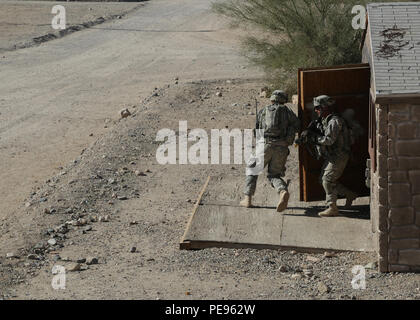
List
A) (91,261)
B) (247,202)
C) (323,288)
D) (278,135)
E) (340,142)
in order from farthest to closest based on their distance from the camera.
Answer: (247,202) → (278,135) → (340,142) → (91,261) → (323,288)

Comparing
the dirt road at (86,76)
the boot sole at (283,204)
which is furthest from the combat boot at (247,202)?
the dirt road at (86,76)

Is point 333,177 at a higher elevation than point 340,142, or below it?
below

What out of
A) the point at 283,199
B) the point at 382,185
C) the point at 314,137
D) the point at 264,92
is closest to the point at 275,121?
the point at 314,137

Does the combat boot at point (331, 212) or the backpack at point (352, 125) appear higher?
the backpack at point (352, 125)

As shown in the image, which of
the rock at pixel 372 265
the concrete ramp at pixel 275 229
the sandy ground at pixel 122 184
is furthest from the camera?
the concrete ramp at pixel 275 229

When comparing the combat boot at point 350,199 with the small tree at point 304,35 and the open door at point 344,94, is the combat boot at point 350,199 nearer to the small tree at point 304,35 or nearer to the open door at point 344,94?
the open door at point 344,94

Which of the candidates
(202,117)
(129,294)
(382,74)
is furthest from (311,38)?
(129,294)

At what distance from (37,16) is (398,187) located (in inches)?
1082

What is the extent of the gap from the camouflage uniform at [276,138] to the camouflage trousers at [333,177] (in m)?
0.49

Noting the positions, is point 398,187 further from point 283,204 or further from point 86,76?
point 86,76

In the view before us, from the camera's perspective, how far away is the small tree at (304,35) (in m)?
17.5

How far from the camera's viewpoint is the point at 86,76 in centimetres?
2297

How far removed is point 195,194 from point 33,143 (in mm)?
5565

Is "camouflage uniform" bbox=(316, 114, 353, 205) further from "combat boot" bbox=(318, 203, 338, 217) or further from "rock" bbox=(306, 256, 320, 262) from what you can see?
"rock" bbox=(306, 256, 320, 262)
